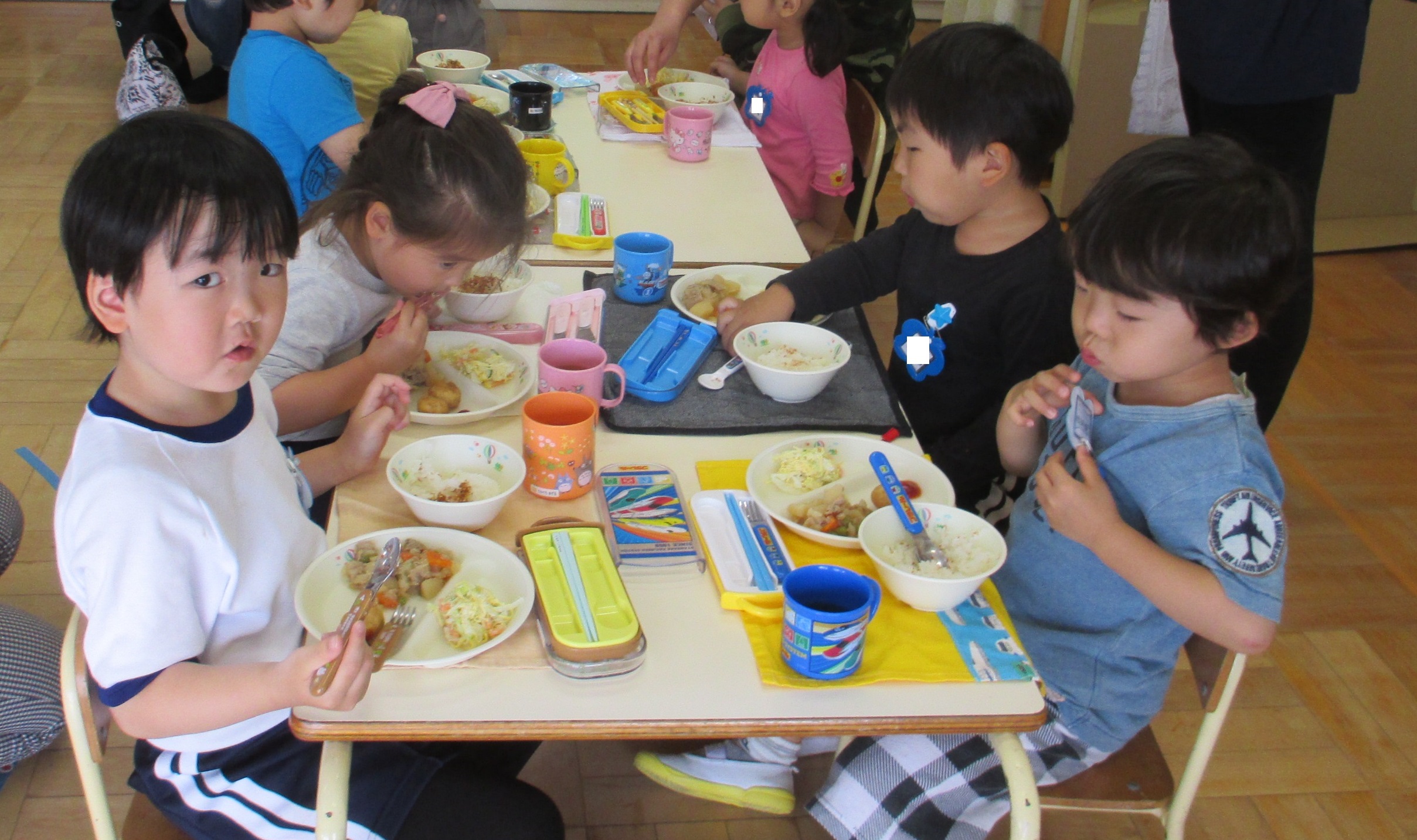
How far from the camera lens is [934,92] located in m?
1.52

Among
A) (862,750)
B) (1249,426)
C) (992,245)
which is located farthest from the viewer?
(992,245)

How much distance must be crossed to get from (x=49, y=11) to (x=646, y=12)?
2.87m

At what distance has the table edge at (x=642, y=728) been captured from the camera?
913 millimetres

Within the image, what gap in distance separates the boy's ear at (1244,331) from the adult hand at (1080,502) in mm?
184

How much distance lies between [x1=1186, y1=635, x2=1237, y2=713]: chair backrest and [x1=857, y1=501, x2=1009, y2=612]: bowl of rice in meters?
0.26

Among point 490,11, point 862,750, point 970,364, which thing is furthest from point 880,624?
point 490,11

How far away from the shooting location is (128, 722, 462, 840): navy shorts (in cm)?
107

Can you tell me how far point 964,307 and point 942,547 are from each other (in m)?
0.58

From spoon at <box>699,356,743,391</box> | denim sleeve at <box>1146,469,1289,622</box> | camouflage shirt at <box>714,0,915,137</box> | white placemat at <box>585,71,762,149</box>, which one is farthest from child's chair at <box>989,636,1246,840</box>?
camouflage shirt at <box>714,0,915,137</box>

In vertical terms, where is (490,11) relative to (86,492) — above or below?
below

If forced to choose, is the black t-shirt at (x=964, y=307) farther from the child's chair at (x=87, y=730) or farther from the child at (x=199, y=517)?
the child's chair at (x=87, y=730)

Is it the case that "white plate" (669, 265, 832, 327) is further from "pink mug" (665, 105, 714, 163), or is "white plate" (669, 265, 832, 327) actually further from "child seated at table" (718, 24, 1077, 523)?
"pink mug" (665, 105, 714, 163)

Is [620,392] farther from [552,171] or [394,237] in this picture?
[552,171]

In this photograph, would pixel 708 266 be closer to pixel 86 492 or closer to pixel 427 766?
pixel 427 766
